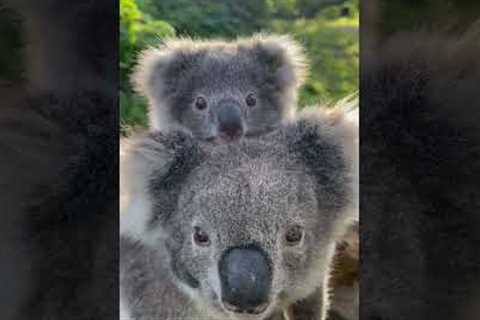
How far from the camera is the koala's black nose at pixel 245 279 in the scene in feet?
7.63

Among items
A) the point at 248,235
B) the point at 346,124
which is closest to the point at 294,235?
the point at 248,235

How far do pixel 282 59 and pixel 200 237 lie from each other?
1.85ft

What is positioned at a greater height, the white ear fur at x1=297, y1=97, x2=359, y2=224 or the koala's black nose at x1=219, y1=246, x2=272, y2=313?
the white ear fur at x1=297, y1=97, x2=359, y2=224

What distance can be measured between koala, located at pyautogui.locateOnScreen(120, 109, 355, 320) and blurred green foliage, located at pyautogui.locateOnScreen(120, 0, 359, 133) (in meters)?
0.11

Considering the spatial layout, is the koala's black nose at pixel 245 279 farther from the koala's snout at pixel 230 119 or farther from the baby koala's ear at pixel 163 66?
the baby koala's ear at pixel 163 66

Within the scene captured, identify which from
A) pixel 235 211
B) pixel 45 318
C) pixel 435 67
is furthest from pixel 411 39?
pixel 45 318

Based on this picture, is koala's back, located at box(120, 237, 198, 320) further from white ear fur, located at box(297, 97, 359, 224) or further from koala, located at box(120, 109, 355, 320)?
white ear fur, located at box(297, 97, 359, 224)

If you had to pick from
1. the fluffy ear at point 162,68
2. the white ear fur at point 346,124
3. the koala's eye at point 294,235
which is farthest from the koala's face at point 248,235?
the fluffy ear at point 162,68

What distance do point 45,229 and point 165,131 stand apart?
440mm

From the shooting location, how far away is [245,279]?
2.33 m

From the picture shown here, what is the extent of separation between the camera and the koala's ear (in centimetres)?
246

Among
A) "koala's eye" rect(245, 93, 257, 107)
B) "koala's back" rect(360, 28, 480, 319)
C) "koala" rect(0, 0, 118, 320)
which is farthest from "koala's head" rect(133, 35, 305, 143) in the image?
"koala's back" rect(360, 28, 480, 319)

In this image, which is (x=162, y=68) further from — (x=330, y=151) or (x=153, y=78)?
(x=330, y=151)

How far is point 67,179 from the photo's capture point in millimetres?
2434
